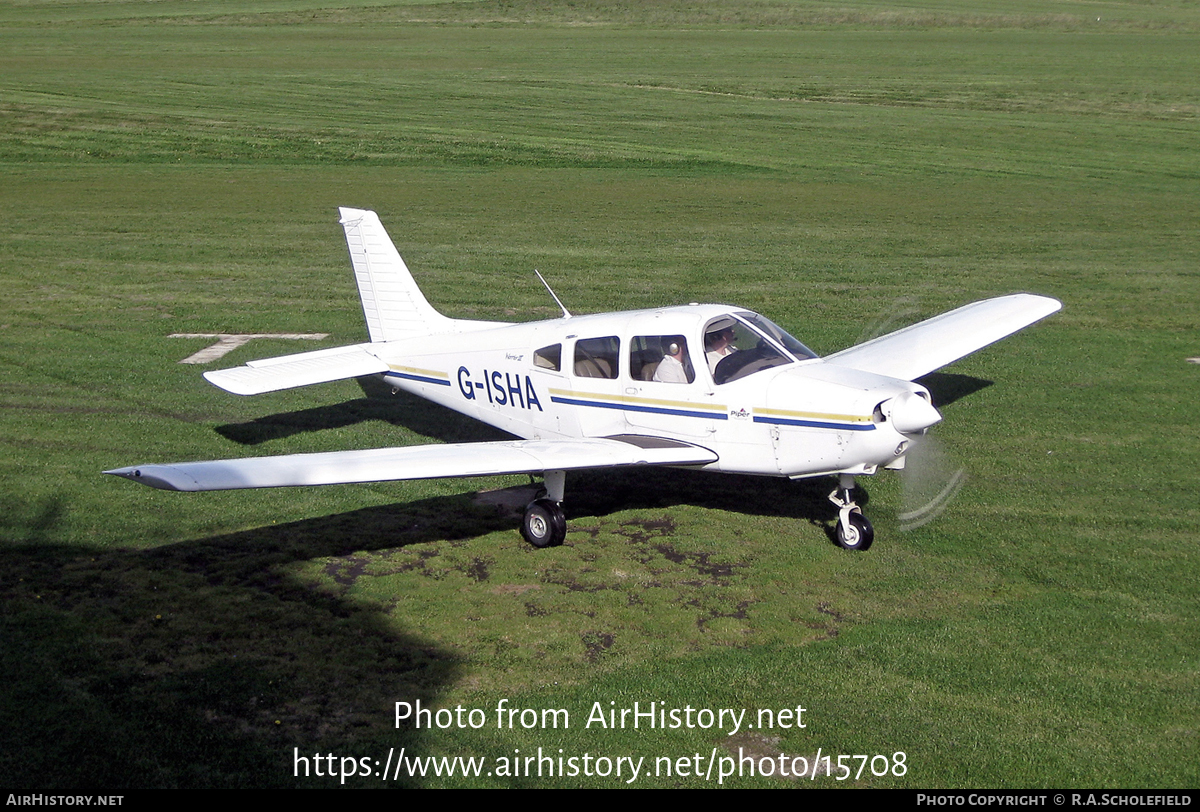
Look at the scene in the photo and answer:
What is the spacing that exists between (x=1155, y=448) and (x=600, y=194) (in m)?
22.5

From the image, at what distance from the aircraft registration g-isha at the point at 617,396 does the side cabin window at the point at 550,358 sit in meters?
0.01

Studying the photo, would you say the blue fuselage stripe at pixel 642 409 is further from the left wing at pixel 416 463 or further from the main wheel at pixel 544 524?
the main wheel at pixel 544 524

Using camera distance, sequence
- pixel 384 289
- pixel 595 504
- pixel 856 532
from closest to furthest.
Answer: pixel 856 532 → pixel 595 504 → pixel 384 289

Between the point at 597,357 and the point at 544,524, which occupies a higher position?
the point at 597,357

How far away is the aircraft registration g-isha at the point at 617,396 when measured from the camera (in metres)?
10.4

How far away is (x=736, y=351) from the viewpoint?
38.3 feet

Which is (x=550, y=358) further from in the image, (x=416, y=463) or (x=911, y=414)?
(x=911, y=414)

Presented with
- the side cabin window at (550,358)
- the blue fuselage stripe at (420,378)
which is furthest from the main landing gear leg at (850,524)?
the blue fuselage stripe at (420,378)

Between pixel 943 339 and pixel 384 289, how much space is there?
24.3 feet

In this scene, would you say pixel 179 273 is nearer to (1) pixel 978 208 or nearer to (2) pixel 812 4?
(1) pixel 978 208

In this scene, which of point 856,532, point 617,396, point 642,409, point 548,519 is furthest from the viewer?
point 617,396

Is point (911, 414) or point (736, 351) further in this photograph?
point (736, 351)

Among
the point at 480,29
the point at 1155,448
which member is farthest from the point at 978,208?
the point at 480,29

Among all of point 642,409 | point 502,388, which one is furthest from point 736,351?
point 502,388
